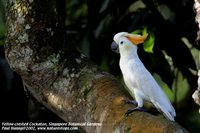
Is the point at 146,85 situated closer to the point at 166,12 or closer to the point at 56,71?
the point at 56,71

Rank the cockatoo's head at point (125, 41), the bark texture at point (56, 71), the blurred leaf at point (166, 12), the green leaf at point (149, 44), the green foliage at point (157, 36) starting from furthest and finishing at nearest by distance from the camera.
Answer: the blurred leaf at point (166, 12), the green foliage at point (157, 36), the green leaf at point (149, 44), the cockatoo's head at point (125, 41), the bark texture at point (56, 71)

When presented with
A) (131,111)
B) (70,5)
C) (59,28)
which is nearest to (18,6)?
(59,28)

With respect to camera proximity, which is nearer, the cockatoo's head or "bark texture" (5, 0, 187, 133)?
"bark texture" (5, 0, 187, 133)

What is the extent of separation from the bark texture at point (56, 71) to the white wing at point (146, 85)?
5 cm

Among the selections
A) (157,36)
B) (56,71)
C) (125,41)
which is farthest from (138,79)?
(157,36)

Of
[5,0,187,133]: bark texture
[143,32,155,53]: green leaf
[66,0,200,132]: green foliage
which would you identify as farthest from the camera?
[66,0,200,132]: green foliage

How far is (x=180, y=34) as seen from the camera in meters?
2.90

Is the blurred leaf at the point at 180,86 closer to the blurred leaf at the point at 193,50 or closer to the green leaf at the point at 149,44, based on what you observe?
the blurred leaf at the point at 193,50

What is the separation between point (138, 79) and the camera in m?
1.76

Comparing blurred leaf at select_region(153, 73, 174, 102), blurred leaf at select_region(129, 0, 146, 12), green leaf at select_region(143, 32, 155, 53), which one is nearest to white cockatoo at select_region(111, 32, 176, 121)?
green leaf at select_region(143, 32, 155, 53)

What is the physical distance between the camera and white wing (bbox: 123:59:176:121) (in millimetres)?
1767

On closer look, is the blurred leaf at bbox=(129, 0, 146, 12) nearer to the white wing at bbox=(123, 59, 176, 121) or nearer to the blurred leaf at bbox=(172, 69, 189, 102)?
the blurred leaf at bbox=(172, 69, 189, 102)

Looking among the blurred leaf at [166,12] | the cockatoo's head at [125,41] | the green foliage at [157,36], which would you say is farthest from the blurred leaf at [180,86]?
the cockatoo's head at [125,41]

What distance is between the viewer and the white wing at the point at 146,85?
1767mm
